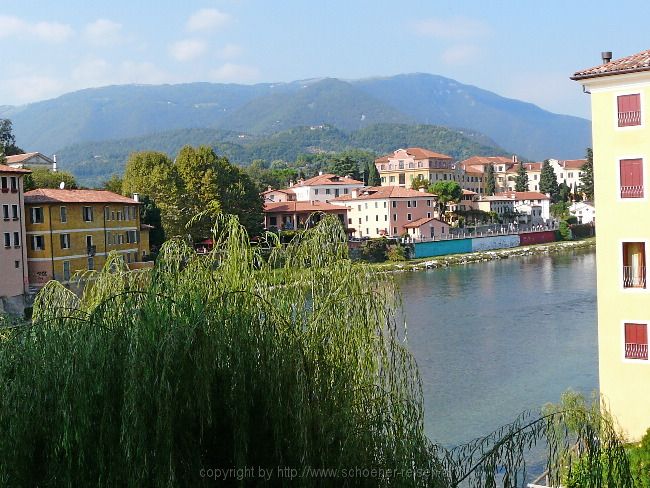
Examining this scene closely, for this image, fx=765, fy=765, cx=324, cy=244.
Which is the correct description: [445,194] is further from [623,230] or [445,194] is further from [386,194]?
[623,230]

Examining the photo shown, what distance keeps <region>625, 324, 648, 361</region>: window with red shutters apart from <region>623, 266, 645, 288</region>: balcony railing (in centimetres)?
72

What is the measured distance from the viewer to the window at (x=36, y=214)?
3041 cm

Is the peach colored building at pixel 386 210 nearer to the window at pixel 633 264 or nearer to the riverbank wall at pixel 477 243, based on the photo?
the riverbank wall at pixel 477 243

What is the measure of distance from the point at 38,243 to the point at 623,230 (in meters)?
23.9

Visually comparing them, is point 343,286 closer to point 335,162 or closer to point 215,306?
point 215,306

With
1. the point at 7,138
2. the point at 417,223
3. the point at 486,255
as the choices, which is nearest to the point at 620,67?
the point at 486,255

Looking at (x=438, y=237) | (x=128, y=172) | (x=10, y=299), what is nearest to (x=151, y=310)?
(x=10, y=299)

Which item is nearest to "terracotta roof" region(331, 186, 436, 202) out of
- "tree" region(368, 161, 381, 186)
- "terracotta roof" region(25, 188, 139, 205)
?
"tree" region(368, 161, 381, 186)

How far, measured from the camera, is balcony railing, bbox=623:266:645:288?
13383 millimetres

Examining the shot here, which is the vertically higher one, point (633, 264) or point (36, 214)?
point (36, 214)

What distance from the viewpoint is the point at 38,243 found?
30.5 m

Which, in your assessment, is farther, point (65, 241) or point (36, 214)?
point (65, 241)

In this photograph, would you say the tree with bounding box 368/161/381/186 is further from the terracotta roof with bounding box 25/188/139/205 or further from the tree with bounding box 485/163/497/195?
the terracotta roof with bounding box 25/188/139/205

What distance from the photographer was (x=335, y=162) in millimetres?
92875
